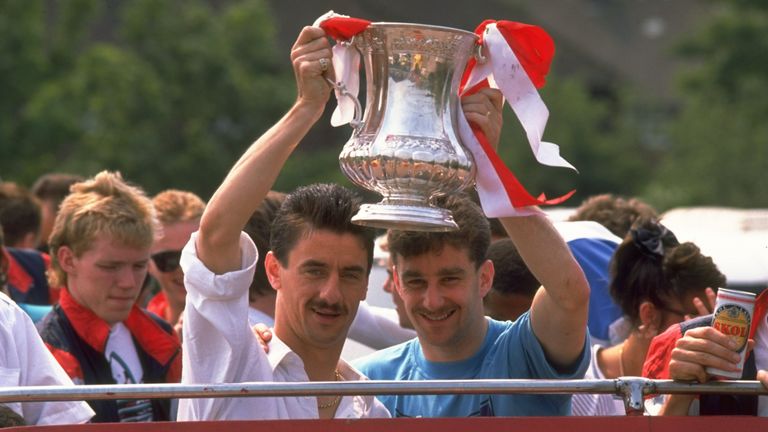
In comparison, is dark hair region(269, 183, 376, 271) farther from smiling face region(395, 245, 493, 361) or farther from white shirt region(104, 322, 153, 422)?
white shirt region(104, 322, 153, 422)

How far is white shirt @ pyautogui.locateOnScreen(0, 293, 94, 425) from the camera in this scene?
4230 mm

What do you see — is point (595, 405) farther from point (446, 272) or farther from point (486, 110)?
point (486, 110)

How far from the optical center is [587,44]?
39375 millimetres

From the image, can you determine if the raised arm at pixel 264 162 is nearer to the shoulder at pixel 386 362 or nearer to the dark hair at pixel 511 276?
the shoulder at pixel 386 362

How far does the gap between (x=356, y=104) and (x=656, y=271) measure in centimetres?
Result: 180

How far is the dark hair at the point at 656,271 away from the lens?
17.0 feet

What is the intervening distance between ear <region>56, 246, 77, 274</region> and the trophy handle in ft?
7.25

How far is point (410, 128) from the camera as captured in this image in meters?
3.70

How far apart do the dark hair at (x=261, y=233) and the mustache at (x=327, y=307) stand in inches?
47.4

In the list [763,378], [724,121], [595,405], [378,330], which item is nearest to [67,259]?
[378,330]

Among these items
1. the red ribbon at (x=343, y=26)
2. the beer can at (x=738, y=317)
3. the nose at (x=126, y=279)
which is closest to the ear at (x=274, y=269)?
the red ribbon at (x=343, y=26)

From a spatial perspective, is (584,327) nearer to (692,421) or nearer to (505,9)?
(692,421)

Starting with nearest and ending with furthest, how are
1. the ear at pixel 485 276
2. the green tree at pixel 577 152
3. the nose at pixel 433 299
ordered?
the nose at pixel 433 299 → the ear at pixel 485 276 → the green tree at pixel 577 152

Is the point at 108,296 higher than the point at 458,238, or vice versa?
the point at 458,238
